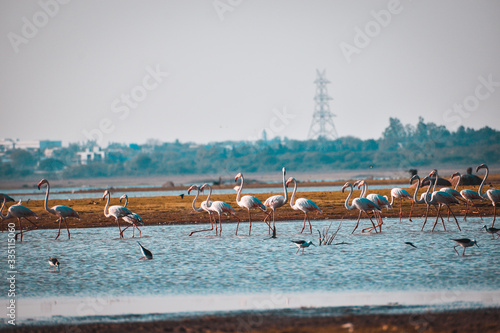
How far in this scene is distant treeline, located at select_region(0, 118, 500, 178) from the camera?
476ft

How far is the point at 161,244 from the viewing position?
21.5 m

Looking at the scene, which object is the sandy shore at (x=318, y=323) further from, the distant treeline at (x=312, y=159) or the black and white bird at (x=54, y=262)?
the distant treeline at (x=312, y=159)

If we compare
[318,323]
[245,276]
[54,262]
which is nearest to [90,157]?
[54,262]

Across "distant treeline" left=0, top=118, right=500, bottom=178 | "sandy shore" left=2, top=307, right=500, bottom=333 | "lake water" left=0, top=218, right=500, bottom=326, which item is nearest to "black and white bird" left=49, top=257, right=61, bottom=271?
"lake water" left=0, top=218, right=500, bottom=326

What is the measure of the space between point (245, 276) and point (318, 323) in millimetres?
4854

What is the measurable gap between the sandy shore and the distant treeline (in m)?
129

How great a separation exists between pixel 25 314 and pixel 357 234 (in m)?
13.6

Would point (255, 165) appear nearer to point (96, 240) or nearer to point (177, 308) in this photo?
point (96, 240)

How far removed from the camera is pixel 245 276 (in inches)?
595

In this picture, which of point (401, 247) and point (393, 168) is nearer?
point (401, 247)

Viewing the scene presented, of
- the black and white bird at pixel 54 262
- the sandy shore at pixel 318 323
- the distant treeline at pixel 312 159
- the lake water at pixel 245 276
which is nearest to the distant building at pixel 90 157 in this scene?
the distant treeline at pixel 312 159

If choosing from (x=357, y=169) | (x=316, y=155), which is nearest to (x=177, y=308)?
(x=357, y=169)

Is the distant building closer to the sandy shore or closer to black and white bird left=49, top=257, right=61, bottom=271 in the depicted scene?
black and white bird left=49, top=257, right=61, bottom=271

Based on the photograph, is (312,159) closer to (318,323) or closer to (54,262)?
(54,262)
